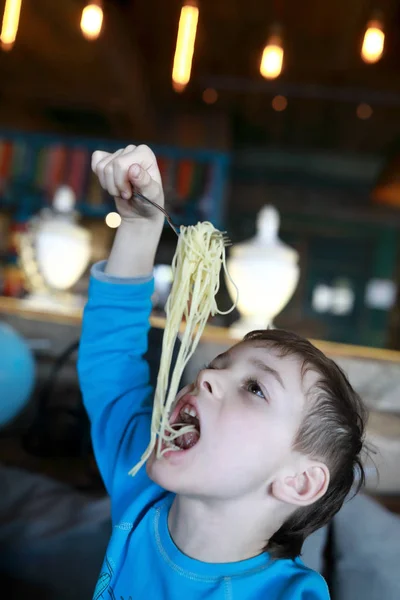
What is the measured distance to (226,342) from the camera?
45.6 inches

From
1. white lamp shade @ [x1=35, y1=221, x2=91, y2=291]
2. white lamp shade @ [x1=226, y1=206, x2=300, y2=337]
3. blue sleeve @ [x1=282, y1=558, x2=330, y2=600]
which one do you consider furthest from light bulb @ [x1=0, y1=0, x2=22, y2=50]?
blue sleeve @ [x1=282, y1=558, x2=330, y2=600]

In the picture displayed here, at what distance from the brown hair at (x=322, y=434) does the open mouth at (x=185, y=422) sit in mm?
130

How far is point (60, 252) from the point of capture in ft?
5.31

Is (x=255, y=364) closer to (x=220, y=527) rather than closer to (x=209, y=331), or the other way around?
(x=220, y=527)

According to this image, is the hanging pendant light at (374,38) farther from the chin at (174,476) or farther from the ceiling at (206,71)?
the chin at (174,476)

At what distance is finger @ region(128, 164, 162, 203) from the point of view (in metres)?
0.76

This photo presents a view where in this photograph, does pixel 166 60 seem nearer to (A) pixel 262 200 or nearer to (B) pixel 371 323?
(A) pixel 262 200

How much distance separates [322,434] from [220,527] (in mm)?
184

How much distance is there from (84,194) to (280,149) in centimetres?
265

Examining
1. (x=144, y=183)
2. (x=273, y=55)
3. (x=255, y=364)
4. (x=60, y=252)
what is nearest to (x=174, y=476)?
(x=255, y=364)

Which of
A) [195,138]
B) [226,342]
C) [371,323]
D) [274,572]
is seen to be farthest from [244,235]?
[274,572]

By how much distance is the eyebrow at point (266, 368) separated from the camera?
789mm

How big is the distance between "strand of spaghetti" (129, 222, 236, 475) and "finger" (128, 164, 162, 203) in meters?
0.08

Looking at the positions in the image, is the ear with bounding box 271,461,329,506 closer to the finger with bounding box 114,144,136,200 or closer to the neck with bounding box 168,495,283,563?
the neck with bounding box 168,495,283,563
